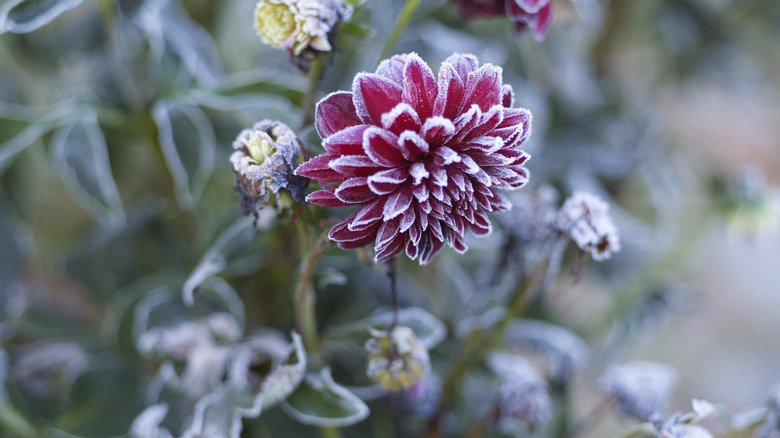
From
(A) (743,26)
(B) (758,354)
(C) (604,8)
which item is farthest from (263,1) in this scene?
(B) (758,354)

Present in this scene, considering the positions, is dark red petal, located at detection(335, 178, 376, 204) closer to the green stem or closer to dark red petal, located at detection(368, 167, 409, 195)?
dark red petal, located at detection(368, 167, 409, 195)

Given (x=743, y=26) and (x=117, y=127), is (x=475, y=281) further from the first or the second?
(x=743, y=26)

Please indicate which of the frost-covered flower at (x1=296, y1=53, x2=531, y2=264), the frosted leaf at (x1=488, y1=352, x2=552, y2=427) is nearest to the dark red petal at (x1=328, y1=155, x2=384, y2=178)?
the frost-covered flower at (x1=296, y1=53, x2=531, y2=264)

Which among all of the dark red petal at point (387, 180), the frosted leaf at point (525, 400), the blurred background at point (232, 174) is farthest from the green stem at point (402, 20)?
the frosted leaf at point (525, 400)

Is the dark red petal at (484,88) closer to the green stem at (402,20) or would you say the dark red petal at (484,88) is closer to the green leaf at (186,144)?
the green stem at (402,20)

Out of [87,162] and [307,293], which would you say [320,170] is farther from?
[87,162]

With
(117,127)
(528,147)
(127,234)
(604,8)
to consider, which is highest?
(604,8)

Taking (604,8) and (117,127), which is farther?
(604,8)
